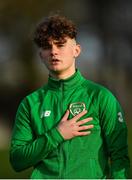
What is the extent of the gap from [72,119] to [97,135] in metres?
0.17

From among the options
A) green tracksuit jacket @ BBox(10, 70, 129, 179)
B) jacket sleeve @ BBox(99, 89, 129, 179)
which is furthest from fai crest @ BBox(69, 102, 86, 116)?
jacket sleeve @ BBox(99, 89, 129, 179)

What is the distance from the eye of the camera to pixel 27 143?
4.23 meters

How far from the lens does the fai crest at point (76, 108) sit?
4.19 metres

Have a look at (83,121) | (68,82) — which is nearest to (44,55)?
(68,82)

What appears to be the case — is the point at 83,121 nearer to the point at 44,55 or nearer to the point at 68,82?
the point at 68,82

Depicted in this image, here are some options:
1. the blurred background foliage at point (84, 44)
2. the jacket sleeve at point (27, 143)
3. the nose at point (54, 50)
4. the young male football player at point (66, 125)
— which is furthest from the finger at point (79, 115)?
the blurred background foliage at point (84, 44)

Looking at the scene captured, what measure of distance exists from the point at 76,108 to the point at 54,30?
479 mm

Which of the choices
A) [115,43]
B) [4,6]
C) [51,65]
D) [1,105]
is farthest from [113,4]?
[51,65]

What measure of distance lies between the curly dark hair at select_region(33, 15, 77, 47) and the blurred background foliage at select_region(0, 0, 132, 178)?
12.9 m

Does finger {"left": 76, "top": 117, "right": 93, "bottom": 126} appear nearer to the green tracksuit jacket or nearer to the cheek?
the green tracksuit jacket

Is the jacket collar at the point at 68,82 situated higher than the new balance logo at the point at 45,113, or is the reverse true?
the jacket collar at the point at 68,82

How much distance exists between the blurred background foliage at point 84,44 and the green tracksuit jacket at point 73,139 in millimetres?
12996

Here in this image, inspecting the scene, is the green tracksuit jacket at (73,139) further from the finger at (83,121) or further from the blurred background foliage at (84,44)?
the blurred background foliage at (84,44)

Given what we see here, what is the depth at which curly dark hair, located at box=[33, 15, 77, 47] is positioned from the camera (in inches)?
167
